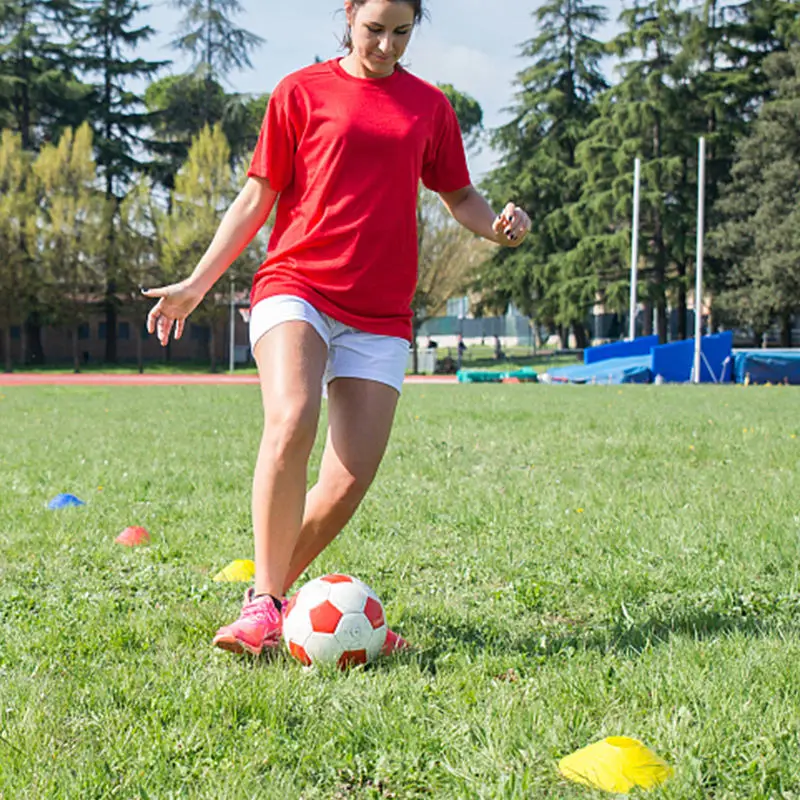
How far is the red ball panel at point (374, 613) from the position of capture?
296cm

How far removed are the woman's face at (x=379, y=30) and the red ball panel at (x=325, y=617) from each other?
1.75 metres

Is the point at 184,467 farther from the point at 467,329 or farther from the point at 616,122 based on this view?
the point at 467,329

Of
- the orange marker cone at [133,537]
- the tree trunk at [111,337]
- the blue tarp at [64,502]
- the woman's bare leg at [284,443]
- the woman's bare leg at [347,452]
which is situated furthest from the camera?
the tree trunk at [111,337]

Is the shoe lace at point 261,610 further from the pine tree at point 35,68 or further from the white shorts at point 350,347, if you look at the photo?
the pine tree at point 35,68

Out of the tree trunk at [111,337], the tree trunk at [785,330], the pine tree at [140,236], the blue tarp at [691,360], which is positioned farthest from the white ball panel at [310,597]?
the tree trunk at [111,337]

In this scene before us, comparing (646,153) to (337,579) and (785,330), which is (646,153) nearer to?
(785,330)

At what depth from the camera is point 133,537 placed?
4.81m

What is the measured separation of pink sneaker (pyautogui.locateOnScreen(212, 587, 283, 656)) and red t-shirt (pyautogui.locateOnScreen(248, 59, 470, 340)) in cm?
95

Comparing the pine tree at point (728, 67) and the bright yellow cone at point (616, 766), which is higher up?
the pine tree at point (728, 67)

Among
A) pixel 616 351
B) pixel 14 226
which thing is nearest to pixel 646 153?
pixel 616 351

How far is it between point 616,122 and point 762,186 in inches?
258

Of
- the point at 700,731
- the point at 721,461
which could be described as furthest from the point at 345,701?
the point at 721,461

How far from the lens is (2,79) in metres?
42.8

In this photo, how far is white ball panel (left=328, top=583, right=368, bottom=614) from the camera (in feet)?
9.63
